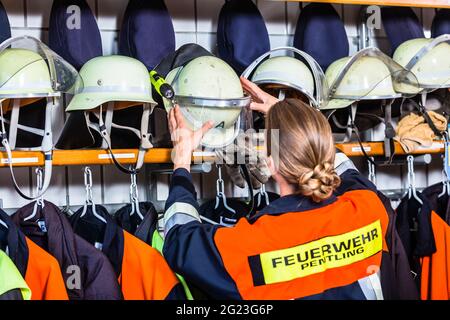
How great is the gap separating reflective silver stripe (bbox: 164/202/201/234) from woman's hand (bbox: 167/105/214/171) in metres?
0.15

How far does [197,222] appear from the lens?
199cm

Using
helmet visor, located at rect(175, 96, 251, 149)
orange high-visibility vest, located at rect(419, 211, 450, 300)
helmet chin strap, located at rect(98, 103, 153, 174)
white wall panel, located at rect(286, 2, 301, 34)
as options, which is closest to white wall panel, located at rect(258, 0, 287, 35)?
white wall panel, located at rect(286, 2, 301, 34)

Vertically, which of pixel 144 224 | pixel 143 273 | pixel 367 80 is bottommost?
pixel 143 273

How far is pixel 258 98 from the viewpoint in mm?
2486

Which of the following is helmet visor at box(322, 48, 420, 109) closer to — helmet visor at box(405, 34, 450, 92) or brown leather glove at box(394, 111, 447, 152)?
helmet visor at box(405, 34, 450, 92)

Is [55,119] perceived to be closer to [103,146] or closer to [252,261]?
[103,146]

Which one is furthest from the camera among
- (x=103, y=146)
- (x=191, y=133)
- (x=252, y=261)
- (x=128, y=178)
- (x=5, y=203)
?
(x=128, y=178)

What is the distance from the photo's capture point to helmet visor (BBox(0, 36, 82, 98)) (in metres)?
2.18

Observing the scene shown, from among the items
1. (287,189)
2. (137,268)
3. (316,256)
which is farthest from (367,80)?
(137,268)

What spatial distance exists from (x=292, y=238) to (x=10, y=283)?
2.42 ft

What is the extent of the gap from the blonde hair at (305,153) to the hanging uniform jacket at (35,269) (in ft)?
2.32

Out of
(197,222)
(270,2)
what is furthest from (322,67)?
(197,222)

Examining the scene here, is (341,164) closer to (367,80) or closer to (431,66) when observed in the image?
(367,80)

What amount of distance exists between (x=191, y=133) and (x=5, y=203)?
886 millimetres
